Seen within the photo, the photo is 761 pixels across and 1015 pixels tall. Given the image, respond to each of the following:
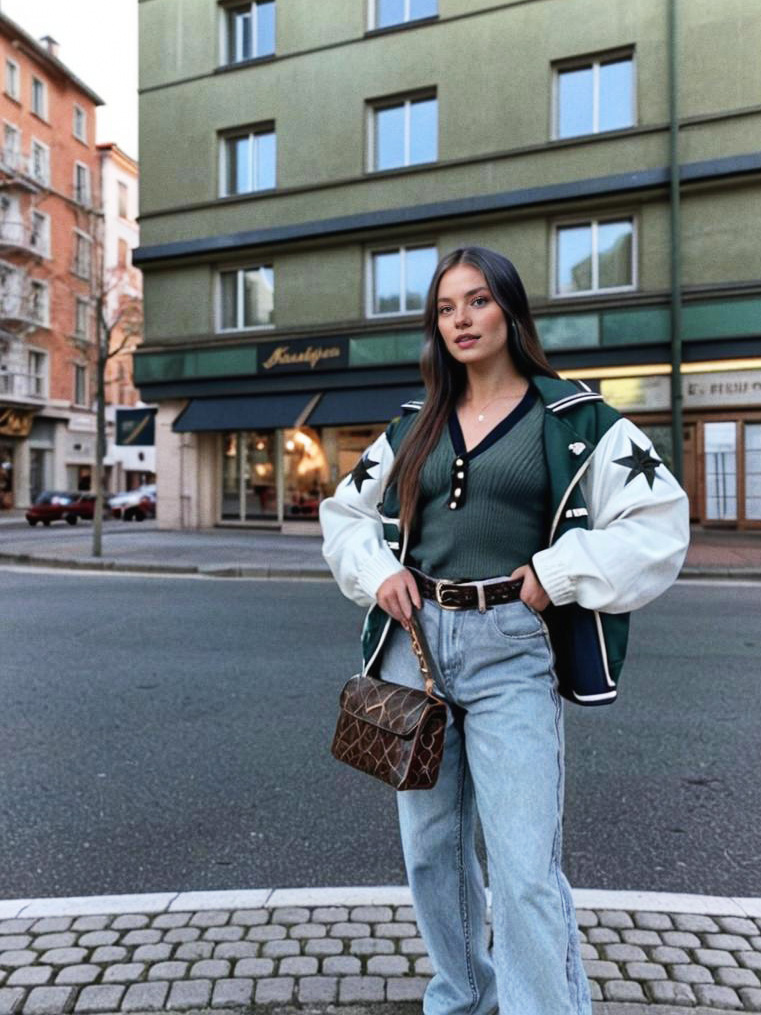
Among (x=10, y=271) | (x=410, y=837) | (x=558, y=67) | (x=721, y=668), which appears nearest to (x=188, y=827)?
(x=410, y=837)

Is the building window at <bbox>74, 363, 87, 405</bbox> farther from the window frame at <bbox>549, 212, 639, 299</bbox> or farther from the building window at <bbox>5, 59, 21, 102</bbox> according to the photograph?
the window frame at <bbox>549, 212, 639, 299</bbox>

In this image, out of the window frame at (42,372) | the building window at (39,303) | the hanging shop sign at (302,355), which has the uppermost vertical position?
the building window at (39,303)

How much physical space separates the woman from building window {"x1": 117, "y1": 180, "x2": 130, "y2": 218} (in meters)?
51.8

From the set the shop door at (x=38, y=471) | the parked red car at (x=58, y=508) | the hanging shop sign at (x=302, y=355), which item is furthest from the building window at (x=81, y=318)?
the hanging shop sign at (x=302, y=355)

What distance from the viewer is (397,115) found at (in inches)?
739

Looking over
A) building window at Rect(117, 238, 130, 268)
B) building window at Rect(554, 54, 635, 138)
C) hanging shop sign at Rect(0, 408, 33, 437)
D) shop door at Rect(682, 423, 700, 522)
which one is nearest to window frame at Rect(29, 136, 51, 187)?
building window at Rect(117, 238, 130, 268)

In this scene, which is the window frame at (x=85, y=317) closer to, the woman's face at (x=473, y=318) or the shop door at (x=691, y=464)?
the shop door at (x=691, y=464)

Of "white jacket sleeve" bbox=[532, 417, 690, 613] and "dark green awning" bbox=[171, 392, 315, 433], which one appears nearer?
"white jacket sleeve" bbox=[532, 417, 690, 613]

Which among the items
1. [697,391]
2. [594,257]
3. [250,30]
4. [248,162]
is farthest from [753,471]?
[250,30]

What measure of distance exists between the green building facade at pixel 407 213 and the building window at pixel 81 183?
77.8 feet

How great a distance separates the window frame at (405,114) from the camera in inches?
720

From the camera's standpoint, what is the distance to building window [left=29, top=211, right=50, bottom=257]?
38781mm

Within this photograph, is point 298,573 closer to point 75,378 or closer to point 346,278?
point 346,278

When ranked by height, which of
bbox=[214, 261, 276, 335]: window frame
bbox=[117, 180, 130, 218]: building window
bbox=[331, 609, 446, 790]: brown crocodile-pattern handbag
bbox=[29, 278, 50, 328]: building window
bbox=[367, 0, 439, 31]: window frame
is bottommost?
bbox=[331, 609, 446, 790]: brown crocodile-pattern handbag
